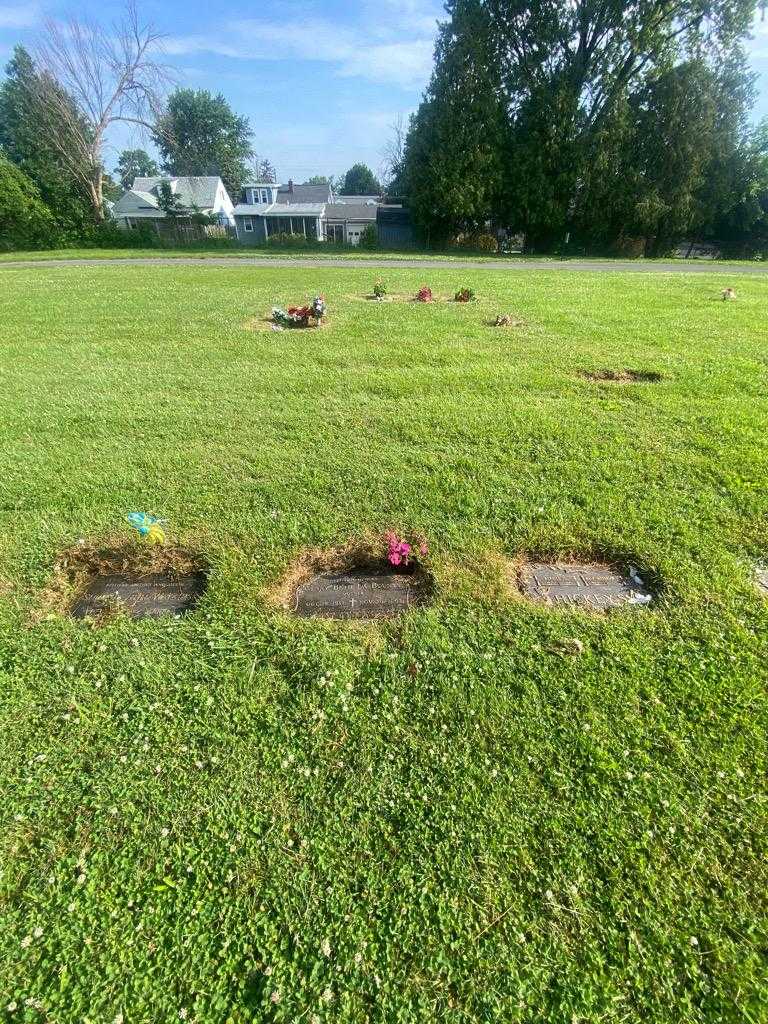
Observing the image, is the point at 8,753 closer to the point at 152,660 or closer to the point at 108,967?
the point at 152,660

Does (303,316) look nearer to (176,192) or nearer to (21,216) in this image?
(21,216)

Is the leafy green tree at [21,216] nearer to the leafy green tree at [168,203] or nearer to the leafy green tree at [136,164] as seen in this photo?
the leafy green tree at [168,203]

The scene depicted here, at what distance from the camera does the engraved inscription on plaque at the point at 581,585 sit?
2.57 m

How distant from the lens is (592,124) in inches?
995

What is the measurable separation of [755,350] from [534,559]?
6011 millimetres

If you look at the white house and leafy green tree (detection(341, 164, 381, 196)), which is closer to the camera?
the white house

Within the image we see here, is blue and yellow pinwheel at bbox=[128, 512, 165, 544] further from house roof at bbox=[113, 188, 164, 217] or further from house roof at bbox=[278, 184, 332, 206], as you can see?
house roof at bbox=[113, 188, 164, 217]

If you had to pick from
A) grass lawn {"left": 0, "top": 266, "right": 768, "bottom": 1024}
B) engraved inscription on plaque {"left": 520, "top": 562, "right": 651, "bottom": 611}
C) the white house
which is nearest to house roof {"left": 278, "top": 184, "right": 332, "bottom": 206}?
the white house

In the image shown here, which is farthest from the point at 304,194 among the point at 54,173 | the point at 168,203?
the point at 54,173

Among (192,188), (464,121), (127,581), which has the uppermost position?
(464,121)

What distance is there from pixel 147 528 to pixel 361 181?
90327mm

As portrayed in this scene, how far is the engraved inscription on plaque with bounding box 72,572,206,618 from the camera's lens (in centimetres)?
258

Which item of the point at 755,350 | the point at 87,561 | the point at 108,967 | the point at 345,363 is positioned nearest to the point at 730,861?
the point at 108,967

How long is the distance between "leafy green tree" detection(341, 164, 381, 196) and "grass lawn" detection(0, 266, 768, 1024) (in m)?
86.7
